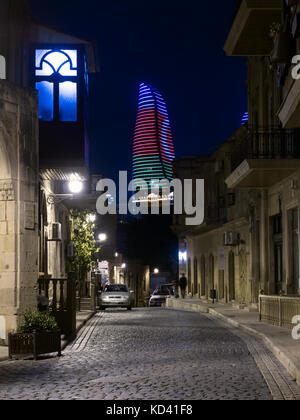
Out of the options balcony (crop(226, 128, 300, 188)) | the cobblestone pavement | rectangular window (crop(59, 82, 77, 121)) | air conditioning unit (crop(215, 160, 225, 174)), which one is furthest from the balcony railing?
air conditioning unit (crop(215, 160, 225, 174))

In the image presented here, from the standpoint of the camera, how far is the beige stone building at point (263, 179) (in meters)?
16.9

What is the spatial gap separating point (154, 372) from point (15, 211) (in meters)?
5.98

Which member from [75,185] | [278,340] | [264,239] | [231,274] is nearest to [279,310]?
[278,340]

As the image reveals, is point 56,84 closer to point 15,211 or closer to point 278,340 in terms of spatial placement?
point 15,211

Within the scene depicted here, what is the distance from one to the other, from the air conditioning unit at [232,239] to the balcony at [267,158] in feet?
32.9

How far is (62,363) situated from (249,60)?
20437 mm

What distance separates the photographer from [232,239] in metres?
37.4

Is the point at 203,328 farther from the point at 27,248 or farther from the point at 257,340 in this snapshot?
the point at 27,248

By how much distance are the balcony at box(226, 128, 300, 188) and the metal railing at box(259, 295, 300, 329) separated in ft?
12.7

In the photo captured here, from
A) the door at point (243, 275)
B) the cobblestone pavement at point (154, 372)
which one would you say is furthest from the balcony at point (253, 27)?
the door at point (243, 275)

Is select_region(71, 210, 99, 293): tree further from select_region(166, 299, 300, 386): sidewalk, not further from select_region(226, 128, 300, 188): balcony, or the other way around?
select_region(226, 128, 300, 188): balcony

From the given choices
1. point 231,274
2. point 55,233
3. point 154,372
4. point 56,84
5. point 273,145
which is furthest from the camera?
point 231,274

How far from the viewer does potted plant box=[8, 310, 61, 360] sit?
47.4 ft

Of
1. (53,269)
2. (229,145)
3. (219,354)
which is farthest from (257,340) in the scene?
(229,145)
